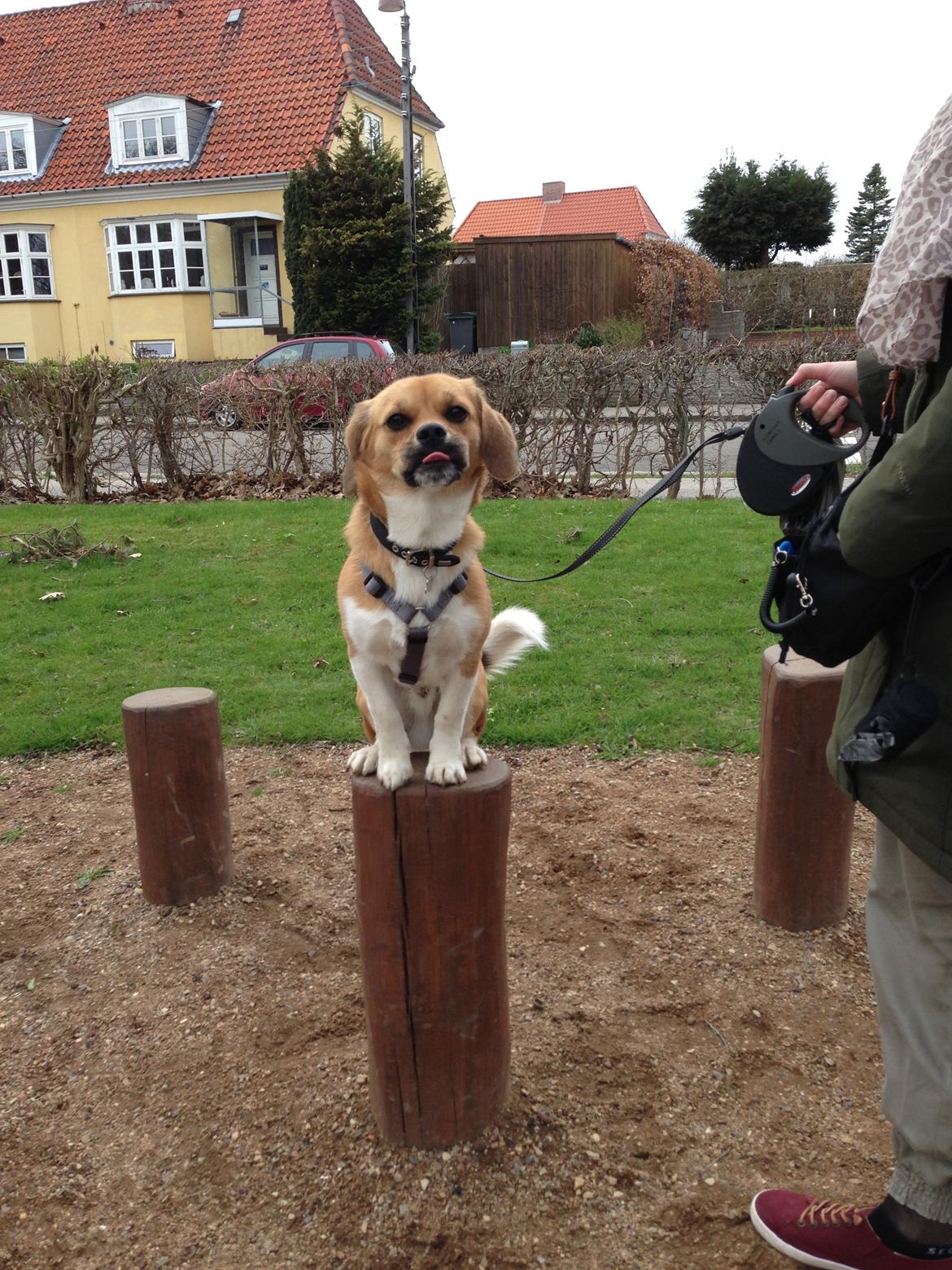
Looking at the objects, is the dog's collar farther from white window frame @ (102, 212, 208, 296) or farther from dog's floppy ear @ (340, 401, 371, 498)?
white window frame @ (102, 212, 208, 296)

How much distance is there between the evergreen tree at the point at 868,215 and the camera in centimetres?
4719

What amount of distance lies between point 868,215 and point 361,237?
36.9 metres

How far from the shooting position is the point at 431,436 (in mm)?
2701

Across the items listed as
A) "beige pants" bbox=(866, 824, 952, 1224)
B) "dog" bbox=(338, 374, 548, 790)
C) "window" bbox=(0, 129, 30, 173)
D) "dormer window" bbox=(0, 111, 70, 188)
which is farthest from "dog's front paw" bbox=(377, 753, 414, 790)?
"window" bbox=(0, 129, 30, 173)

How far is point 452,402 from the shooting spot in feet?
9.37

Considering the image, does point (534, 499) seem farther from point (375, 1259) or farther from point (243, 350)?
point (243, 350)

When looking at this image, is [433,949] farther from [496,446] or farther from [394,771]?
[496,446]

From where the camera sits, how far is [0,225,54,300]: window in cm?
2844

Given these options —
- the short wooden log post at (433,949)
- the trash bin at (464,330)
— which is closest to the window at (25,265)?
the trash bin at (464,330)

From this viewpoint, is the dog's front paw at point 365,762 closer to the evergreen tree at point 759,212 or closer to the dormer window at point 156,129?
the dormer window at point 156,129

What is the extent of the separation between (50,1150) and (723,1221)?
1.74 m

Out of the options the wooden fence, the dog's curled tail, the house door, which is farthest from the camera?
the house door

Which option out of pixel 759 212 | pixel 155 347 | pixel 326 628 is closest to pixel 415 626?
pixel 326 628

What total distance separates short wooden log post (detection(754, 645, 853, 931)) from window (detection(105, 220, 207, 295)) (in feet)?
91.0
